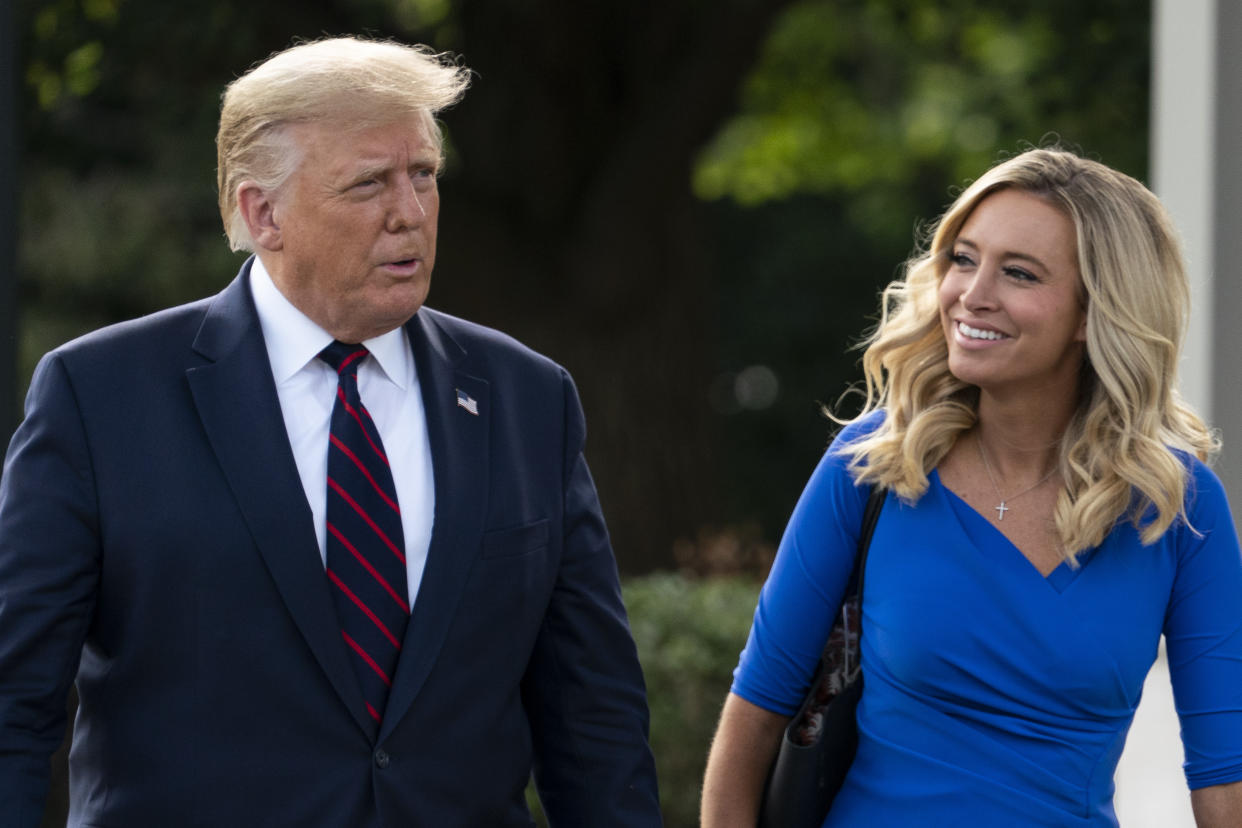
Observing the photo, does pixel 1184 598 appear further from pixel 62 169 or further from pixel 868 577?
pixel 62 169

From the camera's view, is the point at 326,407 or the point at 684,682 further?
the point at 684,682

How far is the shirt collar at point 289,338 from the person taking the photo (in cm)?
280

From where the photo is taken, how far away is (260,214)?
9.29 feet

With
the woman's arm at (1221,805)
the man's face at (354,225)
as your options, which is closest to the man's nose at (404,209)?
the man's face at (354,225)

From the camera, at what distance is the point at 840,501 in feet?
10.1

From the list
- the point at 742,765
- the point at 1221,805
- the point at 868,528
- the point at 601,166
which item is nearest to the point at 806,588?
the point at 868,528

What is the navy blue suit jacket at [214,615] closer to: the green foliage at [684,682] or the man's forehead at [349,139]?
the man's forehead at [349,139]

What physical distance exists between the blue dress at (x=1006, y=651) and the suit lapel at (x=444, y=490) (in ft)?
2.22

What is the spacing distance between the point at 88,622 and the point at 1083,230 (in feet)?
6.30

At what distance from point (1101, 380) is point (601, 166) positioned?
5.95 meters

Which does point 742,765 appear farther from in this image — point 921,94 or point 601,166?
point 921,94

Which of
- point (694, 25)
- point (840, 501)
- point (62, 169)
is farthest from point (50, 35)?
point (840, 501)

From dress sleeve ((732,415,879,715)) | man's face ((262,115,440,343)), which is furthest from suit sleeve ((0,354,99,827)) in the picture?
dress sleeve ((732,415,879,715))

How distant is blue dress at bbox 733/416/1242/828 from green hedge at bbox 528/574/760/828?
315 centimetres
